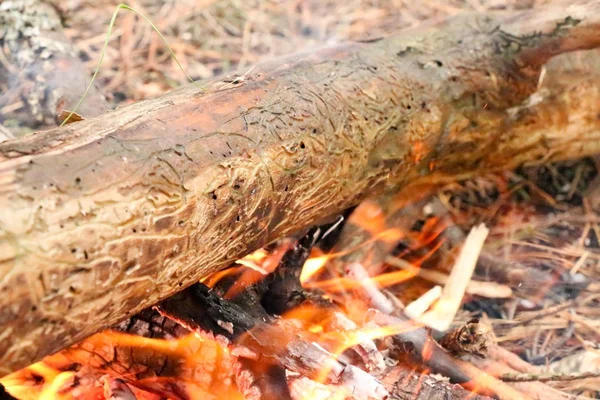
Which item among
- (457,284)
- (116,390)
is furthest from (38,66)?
(457,284)

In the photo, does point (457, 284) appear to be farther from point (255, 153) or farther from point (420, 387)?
point (255, 153)

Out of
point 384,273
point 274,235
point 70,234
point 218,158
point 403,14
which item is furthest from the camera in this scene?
point 403,14

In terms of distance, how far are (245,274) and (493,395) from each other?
853mm

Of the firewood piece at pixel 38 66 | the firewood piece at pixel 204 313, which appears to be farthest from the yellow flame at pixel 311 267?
the firewood piece at pixel 38 66

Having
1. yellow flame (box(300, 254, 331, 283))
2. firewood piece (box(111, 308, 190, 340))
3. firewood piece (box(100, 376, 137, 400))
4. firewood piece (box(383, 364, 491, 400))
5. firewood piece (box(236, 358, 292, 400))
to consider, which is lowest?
firewood piece (box(100, 376, 137, 400))

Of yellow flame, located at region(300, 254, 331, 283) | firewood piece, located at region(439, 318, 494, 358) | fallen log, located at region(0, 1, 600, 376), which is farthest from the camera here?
yellow flame, located at region(300, 254, 331, 283)

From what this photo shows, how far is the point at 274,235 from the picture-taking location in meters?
1.79

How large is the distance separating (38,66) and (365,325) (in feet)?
5.90

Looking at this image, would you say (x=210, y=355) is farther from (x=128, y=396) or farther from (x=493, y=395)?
(x=493, y=395)

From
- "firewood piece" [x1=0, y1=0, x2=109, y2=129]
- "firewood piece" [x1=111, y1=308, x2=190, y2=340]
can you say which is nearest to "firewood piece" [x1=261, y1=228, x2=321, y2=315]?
"firewood piece" [x1=111, y1=308, x2=190, y2=340]

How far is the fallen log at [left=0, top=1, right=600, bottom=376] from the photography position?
3.99 ft

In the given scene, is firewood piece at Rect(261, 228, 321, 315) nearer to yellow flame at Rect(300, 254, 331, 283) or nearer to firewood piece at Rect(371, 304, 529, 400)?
yellow flame at Rect(300, 254, 331, 283)

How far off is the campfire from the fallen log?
0.21 metres

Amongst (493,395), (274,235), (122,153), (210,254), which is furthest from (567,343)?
(122,153)
